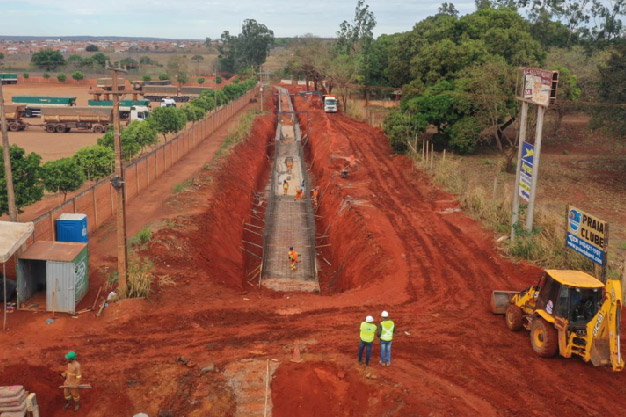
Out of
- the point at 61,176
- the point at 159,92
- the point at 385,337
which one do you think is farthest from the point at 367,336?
the point at 159,92

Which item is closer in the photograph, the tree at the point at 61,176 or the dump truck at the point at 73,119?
the tree at the point at 61,176

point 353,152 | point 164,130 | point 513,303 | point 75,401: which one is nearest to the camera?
point 75,401

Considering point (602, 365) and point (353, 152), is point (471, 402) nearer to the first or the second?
point (602, 365)

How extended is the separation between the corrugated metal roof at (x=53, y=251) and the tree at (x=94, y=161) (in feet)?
48.9

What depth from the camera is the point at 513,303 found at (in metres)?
14.9

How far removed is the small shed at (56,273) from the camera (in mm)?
15148

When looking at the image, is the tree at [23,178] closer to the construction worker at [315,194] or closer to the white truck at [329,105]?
the construction worker at [315,194]

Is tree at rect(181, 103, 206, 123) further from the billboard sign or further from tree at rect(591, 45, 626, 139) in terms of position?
the billboard sign

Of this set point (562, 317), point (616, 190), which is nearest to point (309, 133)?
point (616, 190)

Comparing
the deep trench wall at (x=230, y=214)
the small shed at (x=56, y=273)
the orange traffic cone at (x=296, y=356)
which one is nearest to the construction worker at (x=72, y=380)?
the small shed at (x=56, y=273)

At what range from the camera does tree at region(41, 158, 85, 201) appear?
25578mm

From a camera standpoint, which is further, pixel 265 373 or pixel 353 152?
pixel 353 152

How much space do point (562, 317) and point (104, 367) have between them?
10.1 meters

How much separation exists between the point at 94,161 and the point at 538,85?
21798 mm
